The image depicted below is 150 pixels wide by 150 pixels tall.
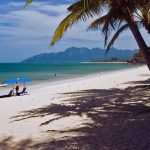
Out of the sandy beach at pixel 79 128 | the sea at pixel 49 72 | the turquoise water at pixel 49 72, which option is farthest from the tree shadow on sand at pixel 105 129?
the turquoise water at pixel 49 72

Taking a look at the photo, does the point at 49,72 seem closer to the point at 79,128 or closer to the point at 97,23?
the point at 97,23

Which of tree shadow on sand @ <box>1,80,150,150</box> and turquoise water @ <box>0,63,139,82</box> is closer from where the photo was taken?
tree shadow on sand @ <box>1,80,150,150</box>

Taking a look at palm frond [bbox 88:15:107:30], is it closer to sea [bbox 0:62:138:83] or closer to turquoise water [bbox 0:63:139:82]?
sea [bbox 0:62:138:83]

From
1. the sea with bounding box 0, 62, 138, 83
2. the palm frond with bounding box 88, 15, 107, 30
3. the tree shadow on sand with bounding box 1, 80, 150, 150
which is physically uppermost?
the palm frond with bounding box 88, 15, 107, 30

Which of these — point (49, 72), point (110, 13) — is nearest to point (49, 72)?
point (49, 72)

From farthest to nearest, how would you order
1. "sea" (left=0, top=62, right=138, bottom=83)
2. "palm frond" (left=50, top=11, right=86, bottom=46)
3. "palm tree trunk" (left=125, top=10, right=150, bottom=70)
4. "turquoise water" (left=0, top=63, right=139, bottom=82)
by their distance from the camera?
1. "turquoise water" (left=0, top=63, right=139, bottom=82)
2. "sea" (left=0, top=62, right=138, bottom=83)
3. "palm frond" (left=50, top=11, right=86, bottom=46)
4. "palm tree trunk" (left=125, top=10, right=150, bottom=70)

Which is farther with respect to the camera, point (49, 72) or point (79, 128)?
point (49, 72)

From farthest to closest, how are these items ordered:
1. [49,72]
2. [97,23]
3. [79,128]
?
1. [49,72]
2. [97,23]
3. [79,128]

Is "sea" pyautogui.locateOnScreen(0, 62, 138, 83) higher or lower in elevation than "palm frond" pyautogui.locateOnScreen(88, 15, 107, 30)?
lower

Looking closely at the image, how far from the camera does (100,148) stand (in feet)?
20.1

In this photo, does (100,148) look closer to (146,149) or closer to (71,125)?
(146,149)

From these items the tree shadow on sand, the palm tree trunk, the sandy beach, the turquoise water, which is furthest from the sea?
the palm tree trunk

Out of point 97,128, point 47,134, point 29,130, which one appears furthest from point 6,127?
point 97,128

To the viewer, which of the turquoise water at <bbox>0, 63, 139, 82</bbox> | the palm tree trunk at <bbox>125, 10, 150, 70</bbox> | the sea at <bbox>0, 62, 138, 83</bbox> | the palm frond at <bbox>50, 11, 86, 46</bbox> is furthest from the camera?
the turquoise water at <bbox>0, 63, 139, 82</bbox>
